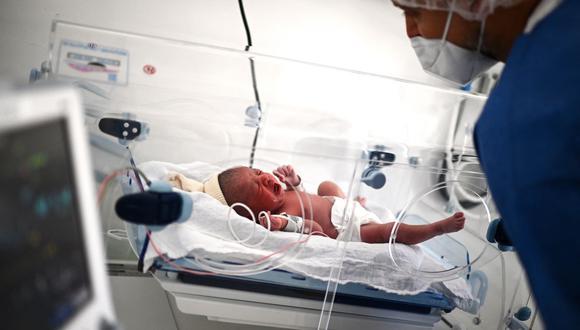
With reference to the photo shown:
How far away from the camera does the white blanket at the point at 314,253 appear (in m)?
1.11

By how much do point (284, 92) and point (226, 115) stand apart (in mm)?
249

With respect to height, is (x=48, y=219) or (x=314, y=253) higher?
(x=48, y=219)

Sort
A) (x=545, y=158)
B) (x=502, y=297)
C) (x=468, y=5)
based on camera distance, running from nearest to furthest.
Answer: (x=545, y=158) < (x=468, y=5) < (x=502, y=297)

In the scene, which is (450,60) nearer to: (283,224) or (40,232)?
(283,224)

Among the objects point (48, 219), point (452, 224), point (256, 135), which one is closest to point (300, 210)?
point (256, 135)

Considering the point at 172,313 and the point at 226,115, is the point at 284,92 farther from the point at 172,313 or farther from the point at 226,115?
the point at 172,313

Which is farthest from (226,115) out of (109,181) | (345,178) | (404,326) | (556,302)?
(556,302)

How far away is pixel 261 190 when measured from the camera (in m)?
1.30

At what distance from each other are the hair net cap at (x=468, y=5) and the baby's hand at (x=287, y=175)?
53 cm

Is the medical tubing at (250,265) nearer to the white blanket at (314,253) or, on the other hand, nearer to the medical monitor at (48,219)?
the white blanket at (314,253)

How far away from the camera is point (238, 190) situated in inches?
50.3

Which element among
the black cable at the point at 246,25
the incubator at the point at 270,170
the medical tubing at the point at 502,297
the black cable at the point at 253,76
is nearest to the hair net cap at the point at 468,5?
the incubator at the point at 270,170

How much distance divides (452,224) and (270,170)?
527 millimetres

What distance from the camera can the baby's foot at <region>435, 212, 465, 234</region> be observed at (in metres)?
1.19
